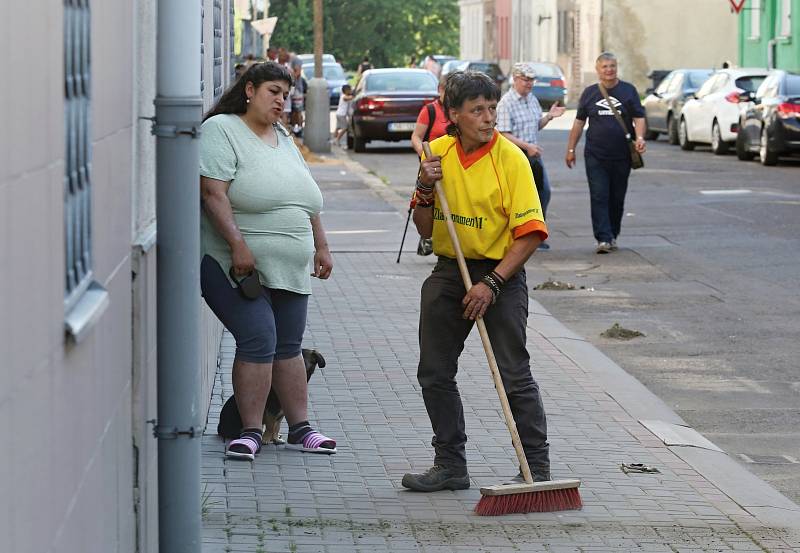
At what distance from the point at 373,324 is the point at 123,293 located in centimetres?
634

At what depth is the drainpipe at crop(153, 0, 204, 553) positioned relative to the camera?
182 inches

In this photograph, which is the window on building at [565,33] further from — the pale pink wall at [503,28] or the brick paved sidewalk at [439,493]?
the brick paved sidewalk at [439,493]

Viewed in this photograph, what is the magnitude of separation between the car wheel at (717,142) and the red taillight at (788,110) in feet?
13.3

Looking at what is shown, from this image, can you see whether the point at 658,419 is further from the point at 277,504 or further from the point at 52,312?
the point at 52,312

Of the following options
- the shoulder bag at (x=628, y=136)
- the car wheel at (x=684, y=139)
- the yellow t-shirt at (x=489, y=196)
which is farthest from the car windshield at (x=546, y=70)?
the yellow t-shirt at (x=489, y=196)

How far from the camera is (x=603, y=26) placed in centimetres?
5666

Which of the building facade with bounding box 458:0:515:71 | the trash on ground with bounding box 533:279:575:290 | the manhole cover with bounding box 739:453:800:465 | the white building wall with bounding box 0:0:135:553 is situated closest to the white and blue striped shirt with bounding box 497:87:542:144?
the trash on ground with bounding box 533:279:575:290

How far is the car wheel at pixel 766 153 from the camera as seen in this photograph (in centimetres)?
2669

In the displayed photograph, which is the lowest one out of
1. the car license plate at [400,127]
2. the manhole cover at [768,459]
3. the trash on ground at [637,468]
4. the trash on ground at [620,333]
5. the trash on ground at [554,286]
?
the manhole cover at [768,459]

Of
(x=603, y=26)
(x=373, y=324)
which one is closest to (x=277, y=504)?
(x=373, y=324)

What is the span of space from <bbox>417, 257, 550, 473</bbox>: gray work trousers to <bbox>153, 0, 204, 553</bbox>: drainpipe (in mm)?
1807

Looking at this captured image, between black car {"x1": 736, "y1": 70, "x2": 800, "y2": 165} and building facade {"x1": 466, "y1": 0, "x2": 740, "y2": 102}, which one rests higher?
building facade {"x1": 466, "y1": 0, "x2": 740, "y2": 102}

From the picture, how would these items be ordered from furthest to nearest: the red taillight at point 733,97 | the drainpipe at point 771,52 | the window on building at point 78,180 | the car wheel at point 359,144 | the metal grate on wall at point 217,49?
the drainpipe at point 771,52 → the car wheel at point 359,144 → the red taillight at point 733,97 → the metal grate on wall at point 217,49 → the window on building at point 78,180

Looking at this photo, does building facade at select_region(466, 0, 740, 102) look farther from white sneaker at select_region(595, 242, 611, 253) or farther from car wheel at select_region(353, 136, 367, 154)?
white sneaker at select_region(595, 242, 611, 253)
